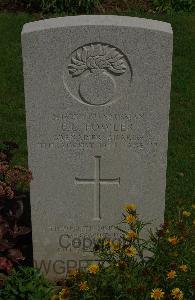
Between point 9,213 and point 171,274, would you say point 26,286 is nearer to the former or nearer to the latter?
point 9,213

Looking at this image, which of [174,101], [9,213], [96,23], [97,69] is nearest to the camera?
[96,23]

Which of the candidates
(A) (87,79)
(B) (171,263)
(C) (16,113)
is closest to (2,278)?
(B) (171,263)

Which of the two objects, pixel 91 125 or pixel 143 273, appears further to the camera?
pixel 91 125

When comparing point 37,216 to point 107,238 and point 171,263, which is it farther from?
point 171,263

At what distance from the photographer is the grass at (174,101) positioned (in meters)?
6.24

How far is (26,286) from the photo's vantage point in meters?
4.41

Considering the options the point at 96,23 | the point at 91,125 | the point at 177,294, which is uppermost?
the point at 96,23

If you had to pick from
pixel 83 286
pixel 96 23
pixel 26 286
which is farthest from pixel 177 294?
pixel 96 23

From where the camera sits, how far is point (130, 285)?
3871 mm

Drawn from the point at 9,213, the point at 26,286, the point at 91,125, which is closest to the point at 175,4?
the point at 91,125

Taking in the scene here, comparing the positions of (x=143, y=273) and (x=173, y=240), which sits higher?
(x=173, y=240)

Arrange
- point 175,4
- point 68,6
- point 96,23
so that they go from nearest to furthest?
point 96,23, point 68,6, point 175,4

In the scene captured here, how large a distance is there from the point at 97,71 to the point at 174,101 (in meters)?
3.73

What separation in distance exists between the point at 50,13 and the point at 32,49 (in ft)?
20.0
